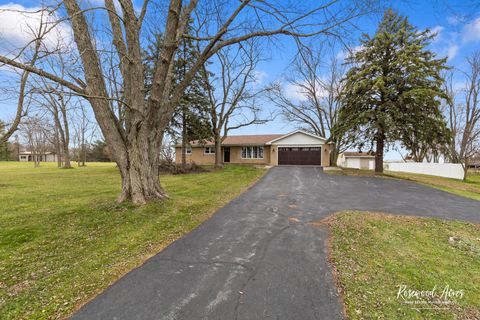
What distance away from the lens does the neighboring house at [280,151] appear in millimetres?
23141

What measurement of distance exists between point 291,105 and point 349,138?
11.6 meters

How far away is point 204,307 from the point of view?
7.98 feet

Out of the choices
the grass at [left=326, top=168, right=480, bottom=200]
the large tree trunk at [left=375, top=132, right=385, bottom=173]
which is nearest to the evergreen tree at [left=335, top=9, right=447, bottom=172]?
the large tree trunk at [left=375, top=132, right=385, bottom=173]

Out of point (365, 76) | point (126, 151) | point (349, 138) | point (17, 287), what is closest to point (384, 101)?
point (365, 76)

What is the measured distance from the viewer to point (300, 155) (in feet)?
77.2

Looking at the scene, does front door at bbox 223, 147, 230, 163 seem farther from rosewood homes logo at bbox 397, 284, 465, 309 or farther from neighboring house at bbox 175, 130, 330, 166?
rosewood homes logo at bbox 397, 284, 465, 309

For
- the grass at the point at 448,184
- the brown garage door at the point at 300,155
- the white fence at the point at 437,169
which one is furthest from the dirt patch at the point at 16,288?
the white fence at the point at 437,169

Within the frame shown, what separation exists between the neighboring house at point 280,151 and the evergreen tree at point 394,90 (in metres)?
6.19

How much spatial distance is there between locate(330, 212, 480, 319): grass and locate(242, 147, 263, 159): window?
20384 mm

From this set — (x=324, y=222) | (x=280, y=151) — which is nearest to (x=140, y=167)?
(x=324, y=222)

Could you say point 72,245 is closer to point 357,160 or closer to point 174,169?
point 174,169

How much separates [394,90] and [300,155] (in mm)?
10555

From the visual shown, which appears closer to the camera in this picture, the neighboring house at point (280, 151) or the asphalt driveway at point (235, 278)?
the asphalt driveway at point (235, 278)

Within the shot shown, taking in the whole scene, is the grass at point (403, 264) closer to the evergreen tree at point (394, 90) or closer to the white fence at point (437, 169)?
the evergreen tree at point (394, 90)
